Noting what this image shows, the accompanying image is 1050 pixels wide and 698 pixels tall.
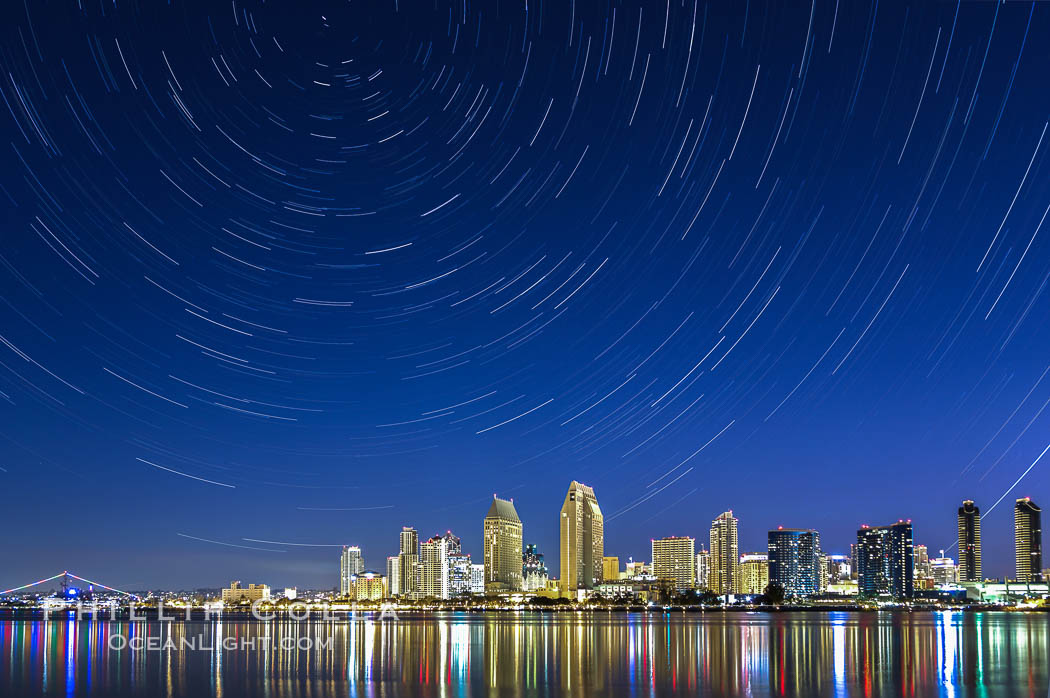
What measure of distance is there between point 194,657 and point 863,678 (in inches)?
1246

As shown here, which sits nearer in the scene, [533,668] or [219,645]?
[533,668]

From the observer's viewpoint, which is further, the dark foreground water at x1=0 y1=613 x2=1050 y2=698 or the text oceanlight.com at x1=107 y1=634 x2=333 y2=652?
the text oceanlight.com at x1=107 y1=634 x2=333 y2=652

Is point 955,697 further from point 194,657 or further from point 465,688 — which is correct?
point 194,657

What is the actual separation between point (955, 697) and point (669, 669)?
13158mm

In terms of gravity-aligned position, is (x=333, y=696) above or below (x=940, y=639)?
above

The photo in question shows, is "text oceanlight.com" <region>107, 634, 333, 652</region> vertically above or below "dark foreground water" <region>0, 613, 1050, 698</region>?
below

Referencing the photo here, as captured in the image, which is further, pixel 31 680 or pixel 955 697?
pixel 31 680

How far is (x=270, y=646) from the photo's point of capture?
61.4 metres

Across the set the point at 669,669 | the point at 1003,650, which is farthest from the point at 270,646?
the point at 1003,650

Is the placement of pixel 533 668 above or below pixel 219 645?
above

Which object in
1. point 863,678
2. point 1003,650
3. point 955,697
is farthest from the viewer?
point 1003,650

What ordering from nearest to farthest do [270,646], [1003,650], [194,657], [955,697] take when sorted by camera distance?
[955,697], [194,657], [1003,650], [270,646]

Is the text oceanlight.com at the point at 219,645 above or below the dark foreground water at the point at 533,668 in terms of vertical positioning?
below

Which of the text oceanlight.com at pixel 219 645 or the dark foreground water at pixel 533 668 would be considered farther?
the text oceanlight.com at pixel 219 645
